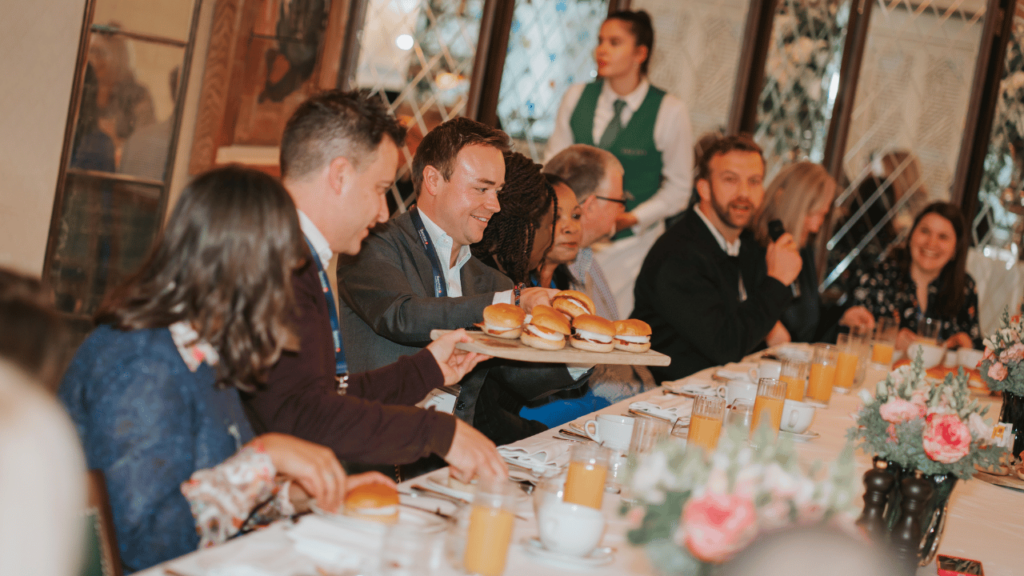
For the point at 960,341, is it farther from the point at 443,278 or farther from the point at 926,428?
the point at 926,428

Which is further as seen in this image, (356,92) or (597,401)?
(597,401)

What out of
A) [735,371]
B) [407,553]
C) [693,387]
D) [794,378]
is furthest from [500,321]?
[735,371]

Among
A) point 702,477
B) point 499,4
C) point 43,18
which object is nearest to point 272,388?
point 702,477

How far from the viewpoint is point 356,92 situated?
5.66ft

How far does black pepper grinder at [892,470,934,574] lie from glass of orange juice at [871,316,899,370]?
8.33 feet

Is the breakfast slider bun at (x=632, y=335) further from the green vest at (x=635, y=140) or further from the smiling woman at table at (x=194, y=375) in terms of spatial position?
the green vest at (x=635, y=140)

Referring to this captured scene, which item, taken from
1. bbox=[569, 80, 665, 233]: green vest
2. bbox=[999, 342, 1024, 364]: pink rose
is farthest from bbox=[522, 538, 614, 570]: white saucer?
bbox=[569, 80, 665, 233]: green vest

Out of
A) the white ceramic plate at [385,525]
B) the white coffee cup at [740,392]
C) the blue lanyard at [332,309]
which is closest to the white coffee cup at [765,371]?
the white coffee cup at [740,392]

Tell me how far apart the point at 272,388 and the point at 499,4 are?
3.72 m

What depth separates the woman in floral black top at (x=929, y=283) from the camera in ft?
14.5

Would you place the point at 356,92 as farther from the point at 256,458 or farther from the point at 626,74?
the point at 626,74

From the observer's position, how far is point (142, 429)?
1.17 meters

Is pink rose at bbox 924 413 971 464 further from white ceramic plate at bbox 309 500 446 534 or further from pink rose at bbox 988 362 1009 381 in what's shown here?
pink rose at bbox 988 362 1009 381

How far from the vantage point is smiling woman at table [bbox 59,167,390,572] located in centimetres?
117
